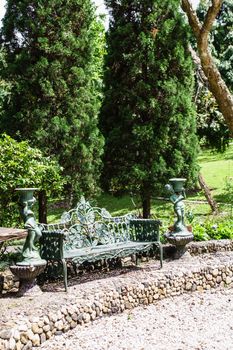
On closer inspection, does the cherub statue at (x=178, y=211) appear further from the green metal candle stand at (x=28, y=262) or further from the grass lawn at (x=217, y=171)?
the grass lawn at (x=217, y=171)

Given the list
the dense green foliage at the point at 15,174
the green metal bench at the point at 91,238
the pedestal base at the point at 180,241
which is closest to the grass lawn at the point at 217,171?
the pedestal base at the point at 180,241

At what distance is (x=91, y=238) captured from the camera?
268 inches

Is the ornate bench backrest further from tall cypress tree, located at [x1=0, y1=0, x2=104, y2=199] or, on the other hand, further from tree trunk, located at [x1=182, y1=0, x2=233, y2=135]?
tree trunk, located at [x1=182, y1=0, x2=233, y2=135]

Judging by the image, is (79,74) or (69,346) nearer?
(69,346)

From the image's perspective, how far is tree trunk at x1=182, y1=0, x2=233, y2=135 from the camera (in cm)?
1109

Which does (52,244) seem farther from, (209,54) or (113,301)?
(209,54)

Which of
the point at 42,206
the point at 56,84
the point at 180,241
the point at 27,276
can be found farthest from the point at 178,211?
the point at 56,84

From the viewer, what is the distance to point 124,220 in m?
7.40

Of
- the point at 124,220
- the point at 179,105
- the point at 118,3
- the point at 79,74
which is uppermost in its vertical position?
the point at 118,3

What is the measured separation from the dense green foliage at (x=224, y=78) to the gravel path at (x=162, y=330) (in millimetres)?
8507

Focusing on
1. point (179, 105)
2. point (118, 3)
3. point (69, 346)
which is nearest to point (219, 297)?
point (69, 346)

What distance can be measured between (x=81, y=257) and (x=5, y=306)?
1236mm

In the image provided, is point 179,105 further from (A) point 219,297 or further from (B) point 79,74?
(A) point 219,297

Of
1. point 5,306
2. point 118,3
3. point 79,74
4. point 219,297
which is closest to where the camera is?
point 5,306
